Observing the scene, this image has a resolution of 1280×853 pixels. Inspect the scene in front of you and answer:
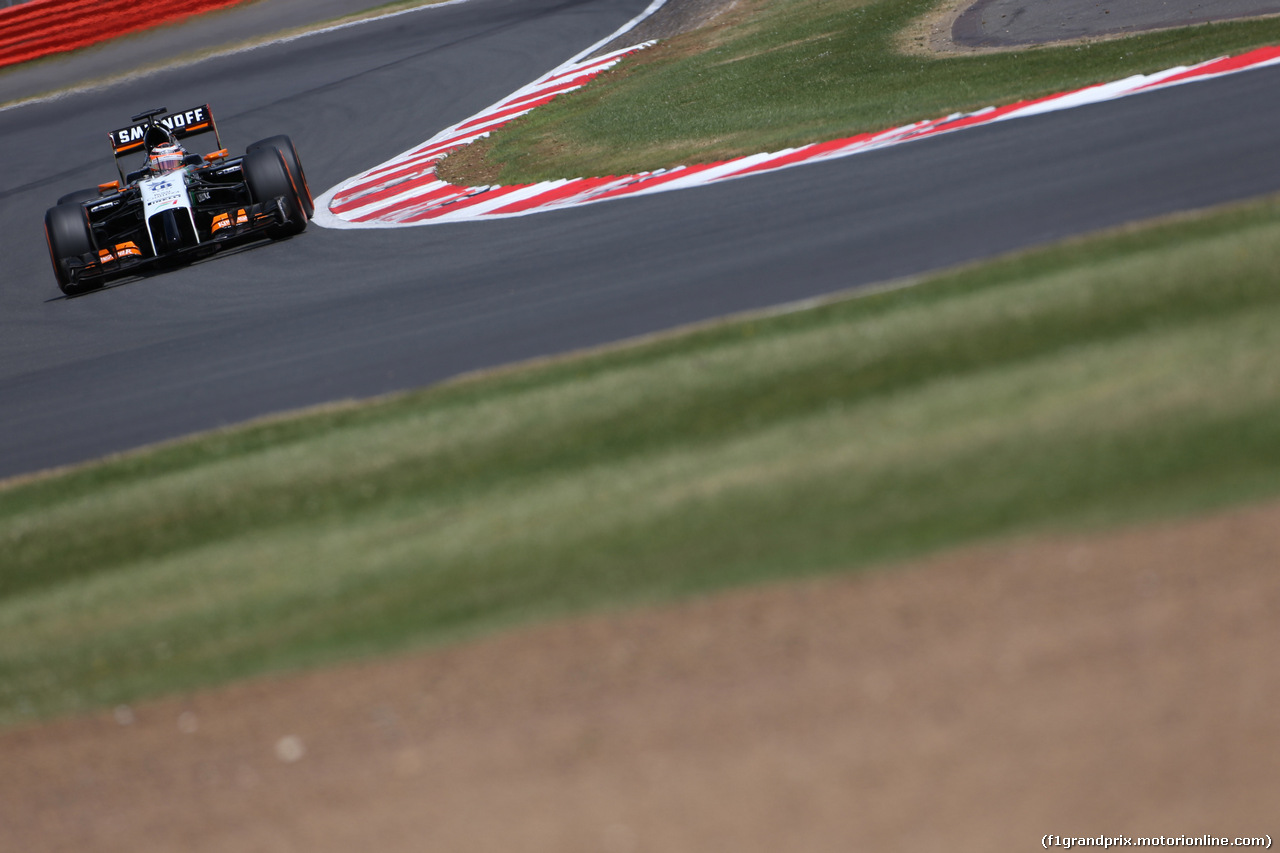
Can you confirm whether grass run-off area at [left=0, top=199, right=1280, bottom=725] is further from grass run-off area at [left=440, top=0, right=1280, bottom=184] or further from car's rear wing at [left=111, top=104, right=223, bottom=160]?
car's rear wing at [left=111, top=104, right=223, bottom=160]

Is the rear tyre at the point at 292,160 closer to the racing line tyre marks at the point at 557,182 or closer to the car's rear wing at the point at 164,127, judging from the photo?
the racing line tyre marks at the point at 557,182

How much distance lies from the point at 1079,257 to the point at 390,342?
4752mm

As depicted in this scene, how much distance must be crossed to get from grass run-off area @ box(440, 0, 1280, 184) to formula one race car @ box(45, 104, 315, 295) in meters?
2.21

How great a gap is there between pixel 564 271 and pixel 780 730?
6065 millimetres

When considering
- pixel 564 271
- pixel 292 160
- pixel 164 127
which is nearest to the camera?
pixel 564 271

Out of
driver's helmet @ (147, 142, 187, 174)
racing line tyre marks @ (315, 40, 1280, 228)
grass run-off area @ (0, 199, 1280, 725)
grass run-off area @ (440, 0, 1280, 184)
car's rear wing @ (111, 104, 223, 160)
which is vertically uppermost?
car's rear wing @ (111, 104, 223, 160)

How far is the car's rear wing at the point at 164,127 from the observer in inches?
595

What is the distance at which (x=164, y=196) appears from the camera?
13.9 m

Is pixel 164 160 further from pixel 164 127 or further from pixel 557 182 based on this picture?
pixel 557 182

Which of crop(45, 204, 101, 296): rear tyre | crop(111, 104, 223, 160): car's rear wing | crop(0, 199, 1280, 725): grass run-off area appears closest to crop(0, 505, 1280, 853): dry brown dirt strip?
crop(0, 199, 1280, 725): grass run-off area

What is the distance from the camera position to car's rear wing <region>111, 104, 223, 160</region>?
15.1m

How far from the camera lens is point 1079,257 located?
285 inches

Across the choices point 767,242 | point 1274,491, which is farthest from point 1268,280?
point 767,242

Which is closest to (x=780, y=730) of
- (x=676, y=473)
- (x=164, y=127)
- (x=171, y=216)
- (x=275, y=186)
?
(x=676, y=473)
